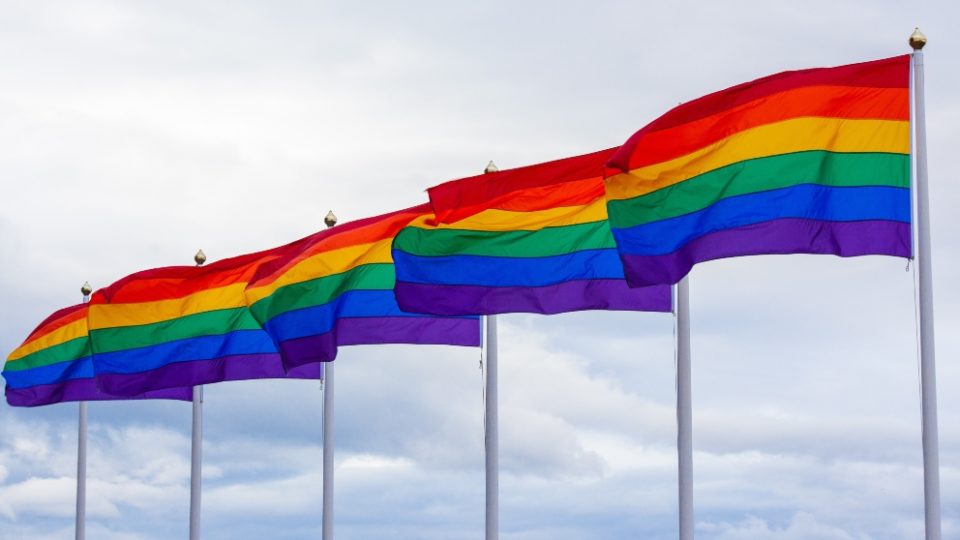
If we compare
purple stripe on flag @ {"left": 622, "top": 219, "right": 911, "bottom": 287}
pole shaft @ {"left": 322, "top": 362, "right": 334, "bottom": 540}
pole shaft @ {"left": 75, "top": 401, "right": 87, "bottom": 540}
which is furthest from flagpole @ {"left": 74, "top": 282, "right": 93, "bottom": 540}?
purple stripe on flag @ {"left": 622, "top": 219, "right": 911, "bottom": 287}

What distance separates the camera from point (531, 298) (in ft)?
98.4

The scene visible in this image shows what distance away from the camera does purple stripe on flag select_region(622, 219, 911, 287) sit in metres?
24.5

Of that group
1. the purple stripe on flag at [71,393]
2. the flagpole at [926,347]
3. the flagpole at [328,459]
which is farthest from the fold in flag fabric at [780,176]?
the purple stripe on flag at [71,393]

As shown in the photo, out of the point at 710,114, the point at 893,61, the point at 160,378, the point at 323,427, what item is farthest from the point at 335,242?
the point at 893,61

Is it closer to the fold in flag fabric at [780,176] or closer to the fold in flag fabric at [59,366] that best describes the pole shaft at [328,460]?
the fold in flag fabric at [59,366]

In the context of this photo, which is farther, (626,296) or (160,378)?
(160,378)

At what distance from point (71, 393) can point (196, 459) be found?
4.83 metres

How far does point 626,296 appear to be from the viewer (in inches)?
1169

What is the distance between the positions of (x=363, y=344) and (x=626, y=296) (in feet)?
19.7

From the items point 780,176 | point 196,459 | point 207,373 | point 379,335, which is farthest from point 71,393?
point 780,176

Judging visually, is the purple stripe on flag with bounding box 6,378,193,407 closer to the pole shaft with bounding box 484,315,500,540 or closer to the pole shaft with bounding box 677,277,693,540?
the pole shaft with bounding box 484,315,500,540

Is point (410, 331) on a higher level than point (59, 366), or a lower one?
lower

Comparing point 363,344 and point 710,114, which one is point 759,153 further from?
point 363,344

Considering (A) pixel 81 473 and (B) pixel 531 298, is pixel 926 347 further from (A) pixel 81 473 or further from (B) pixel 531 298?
(A) pixel 81 473
